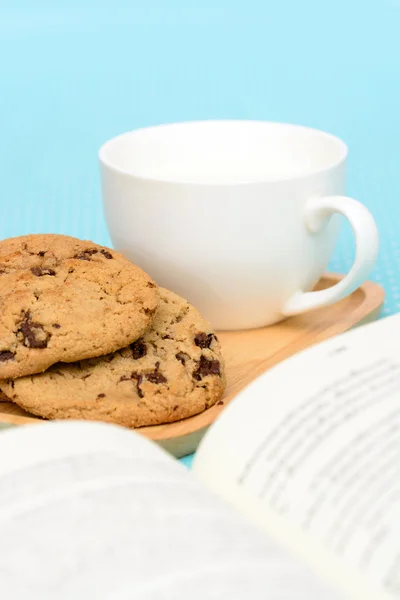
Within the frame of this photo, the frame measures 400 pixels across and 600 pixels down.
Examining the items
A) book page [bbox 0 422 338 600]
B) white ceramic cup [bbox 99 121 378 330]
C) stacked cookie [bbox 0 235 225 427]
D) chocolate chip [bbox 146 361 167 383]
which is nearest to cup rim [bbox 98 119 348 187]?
white ceramic cup [bbox 99 121 378 330]

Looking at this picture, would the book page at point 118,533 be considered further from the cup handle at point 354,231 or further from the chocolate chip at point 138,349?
the cup handle at point 354,231

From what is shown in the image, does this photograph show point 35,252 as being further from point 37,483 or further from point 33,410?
point 37,483

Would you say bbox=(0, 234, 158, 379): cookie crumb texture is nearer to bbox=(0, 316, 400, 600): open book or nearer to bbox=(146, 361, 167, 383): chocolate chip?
bbox=(146, 361, 167, 383): chocolate chip

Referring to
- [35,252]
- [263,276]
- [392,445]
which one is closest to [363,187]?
[263,276]

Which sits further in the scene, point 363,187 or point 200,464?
point 363,187

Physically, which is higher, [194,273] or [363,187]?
[194,273]

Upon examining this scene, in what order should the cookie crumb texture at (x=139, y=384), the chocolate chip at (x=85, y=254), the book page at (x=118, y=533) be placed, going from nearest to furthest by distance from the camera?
the book page at (x=118, y=533), the cookie crumb texture at (x=139, y=384), the chocolate chip at (x=85, y=254)

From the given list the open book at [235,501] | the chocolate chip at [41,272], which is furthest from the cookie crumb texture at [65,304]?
the open book at [235,501]
